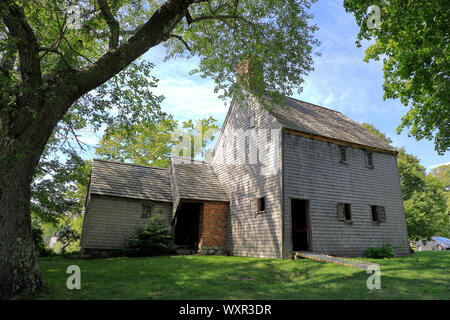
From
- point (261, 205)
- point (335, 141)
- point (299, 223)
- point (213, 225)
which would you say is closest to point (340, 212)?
point (299, 223)

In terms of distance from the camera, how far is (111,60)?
326 inches

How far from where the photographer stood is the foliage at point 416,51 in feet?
34.3

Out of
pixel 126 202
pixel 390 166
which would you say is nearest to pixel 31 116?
pixel 126 202

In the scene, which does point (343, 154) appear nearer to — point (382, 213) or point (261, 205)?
point (382, 213)

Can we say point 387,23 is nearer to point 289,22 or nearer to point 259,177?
point 289,22

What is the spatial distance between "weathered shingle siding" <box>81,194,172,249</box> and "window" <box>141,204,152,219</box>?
0.14 metres

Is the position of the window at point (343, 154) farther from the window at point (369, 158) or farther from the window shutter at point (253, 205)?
the window shutter at point (253, 205)

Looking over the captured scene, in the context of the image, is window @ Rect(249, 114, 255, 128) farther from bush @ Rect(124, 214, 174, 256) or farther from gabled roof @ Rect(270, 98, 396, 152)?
bush @ Rect(124, 214, 174, 256)

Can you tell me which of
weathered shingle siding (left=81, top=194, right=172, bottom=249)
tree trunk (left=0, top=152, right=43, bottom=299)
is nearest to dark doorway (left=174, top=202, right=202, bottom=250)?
weathered shingle siding (left=81, top=194, right=172, bottom=249)

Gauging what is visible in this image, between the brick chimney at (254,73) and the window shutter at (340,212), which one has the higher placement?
the brick chimney at (254,73)

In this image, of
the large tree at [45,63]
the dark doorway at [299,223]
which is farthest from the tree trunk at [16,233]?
the dark doorway at [299,223]

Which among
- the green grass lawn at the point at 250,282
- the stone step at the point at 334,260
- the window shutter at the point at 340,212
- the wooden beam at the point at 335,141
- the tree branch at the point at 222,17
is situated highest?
the tree branch at the point at 222,17

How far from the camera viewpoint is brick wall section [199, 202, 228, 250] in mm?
16188

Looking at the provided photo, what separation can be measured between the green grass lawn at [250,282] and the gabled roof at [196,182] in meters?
5.96
